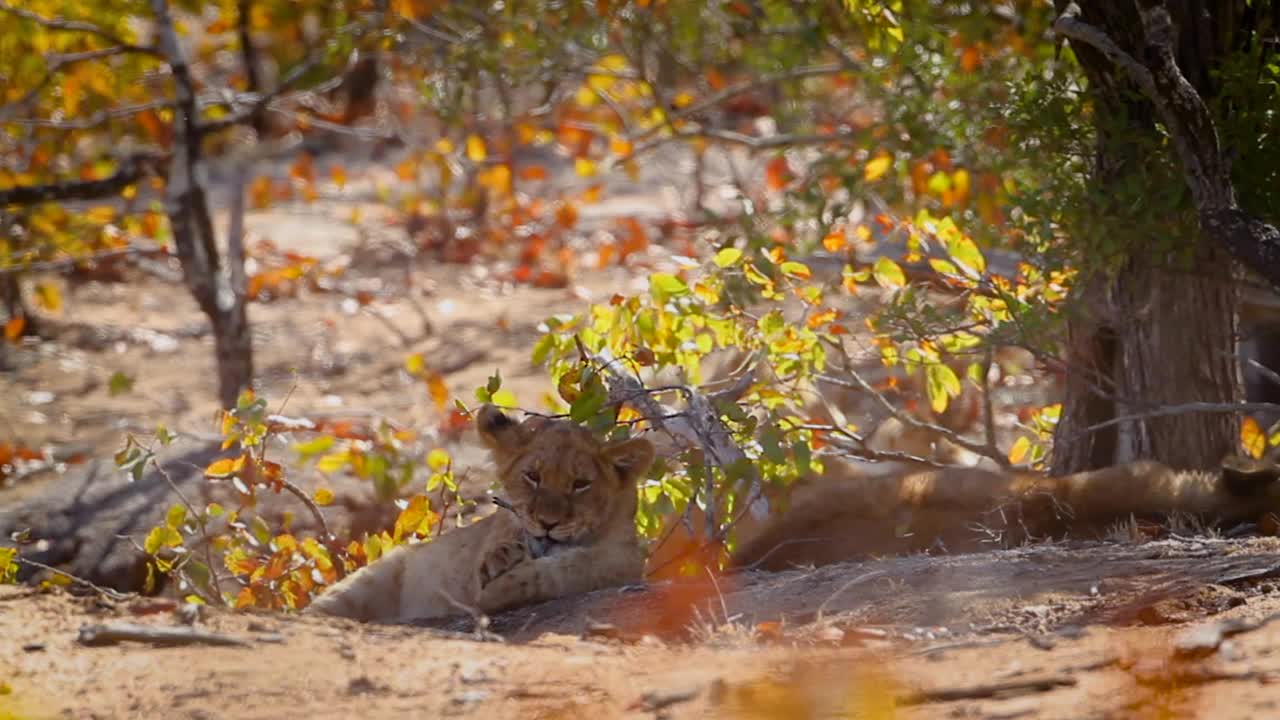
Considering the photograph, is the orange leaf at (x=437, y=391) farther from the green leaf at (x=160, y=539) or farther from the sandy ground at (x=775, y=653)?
the sandy ground at (x=775, y=653)

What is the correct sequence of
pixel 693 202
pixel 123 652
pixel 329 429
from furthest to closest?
pixel 693 202 → pixel 329 429 → pixel 123 652

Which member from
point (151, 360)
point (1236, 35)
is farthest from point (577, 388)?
point (151, 360)

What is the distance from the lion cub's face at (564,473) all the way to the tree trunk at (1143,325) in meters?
1.50

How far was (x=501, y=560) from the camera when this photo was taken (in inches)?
218

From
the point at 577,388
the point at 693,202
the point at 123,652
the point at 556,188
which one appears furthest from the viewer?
the point at 556,188

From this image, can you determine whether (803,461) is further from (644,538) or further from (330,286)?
(330,286)

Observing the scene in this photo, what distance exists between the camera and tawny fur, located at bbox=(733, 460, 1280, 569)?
5570mm

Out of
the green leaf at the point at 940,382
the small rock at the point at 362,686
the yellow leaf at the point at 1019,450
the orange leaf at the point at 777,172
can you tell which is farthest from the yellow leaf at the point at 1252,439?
the orange leaf at the point at 777,172

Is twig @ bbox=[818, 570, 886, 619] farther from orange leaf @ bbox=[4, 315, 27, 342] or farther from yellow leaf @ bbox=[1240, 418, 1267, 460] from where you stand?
orange leaf @ bbox=[4, 315, 27, 342]

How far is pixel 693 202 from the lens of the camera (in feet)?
48.5

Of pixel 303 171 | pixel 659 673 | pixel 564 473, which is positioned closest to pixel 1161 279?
pixel 564 473

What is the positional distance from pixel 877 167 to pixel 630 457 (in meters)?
3.90

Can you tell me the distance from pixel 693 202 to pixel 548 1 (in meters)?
4.92

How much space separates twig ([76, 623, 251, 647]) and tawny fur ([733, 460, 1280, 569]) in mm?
2230
